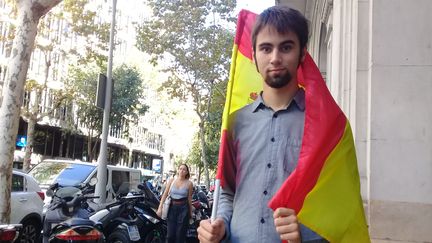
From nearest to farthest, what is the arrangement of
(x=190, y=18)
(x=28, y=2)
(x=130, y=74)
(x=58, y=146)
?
1. (x=28, y=2)
2. (x=190, y=18)
3. (x=130, y=74)
4. (x=58, y=146)

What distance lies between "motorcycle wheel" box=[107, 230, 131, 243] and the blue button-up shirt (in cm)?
622

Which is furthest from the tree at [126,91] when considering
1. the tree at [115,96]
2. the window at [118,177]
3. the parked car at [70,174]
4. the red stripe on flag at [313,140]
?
→ the red stripe on flag at [313,140]

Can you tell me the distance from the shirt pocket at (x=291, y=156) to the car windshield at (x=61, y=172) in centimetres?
1070

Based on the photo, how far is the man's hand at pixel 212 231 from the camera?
182 centimetres

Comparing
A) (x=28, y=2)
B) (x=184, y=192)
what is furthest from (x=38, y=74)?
(x=184, y=192)

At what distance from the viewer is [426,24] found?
13.1ft

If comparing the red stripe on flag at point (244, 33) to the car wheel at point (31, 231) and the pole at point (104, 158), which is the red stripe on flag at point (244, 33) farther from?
the pole at point (104, 158)

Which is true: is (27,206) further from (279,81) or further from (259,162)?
(279,81)

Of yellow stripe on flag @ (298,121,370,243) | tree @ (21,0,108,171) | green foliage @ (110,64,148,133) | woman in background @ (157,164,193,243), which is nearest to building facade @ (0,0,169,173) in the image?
tree @ (21,0,108,171)

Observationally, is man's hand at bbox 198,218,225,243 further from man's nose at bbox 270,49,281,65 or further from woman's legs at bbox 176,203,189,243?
woman's legs at bbox 176,203,189,243

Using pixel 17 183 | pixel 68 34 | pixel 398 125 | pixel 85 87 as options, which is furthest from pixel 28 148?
pixel 398 125

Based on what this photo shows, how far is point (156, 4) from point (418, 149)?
2189 centimetres

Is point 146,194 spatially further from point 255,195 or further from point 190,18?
point 190,18

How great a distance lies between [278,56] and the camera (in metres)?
1.83
